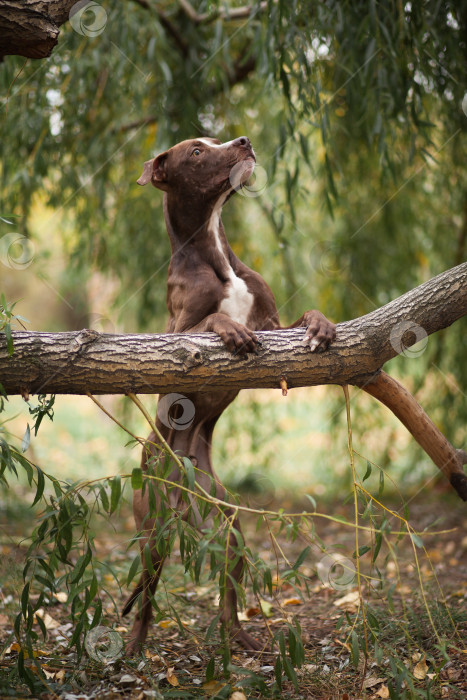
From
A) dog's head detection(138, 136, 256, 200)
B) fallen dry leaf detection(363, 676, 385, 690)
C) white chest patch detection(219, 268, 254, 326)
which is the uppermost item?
dog's head detection(138, 136, 256, 200)

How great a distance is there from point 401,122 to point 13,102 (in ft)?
7.52

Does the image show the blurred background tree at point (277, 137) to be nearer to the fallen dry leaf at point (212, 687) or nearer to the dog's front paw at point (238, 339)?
the dog's front paw at point (238, 339)

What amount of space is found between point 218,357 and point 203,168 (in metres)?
0.84

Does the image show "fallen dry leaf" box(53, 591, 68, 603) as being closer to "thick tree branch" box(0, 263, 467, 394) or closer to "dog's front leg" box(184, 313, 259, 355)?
"thick tree branch" box(0, 263, 467, 394)

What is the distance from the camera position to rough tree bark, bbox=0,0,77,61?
238 cm

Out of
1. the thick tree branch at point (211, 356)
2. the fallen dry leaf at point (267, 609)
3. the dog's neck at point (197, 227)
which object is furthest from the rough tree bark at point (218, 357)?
the fallen dry leaf at point (267, 609)

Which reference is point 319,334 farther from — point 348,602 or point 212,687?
point 348,602

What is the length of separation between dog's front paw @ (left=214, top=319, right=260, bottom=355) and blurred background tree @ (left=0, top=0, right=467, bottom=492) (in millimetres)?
1352

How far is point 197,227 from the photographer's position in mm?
2846

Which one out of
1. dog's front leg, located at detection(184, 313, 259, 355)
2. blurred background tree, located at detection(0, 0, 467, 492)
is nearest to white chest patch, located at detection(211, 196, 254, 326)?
dog's front leg, located at detection(184, 313, 259, 355)

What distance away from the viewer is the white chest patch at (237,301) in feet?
9.18

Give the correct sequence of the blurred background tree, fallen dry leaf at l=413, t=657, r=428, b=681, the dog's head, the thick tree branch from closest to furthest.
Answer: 1. the thick tree branch
2. fallen dry leaf at l=413, t=657, r=428, b=681
3. the dog's head
4. the blurred background tree

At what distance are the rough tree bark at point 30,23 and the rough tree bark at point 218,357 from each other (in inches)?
41.5

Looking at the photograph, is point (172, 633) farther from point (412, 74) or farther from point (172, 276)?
point (412, 74)
